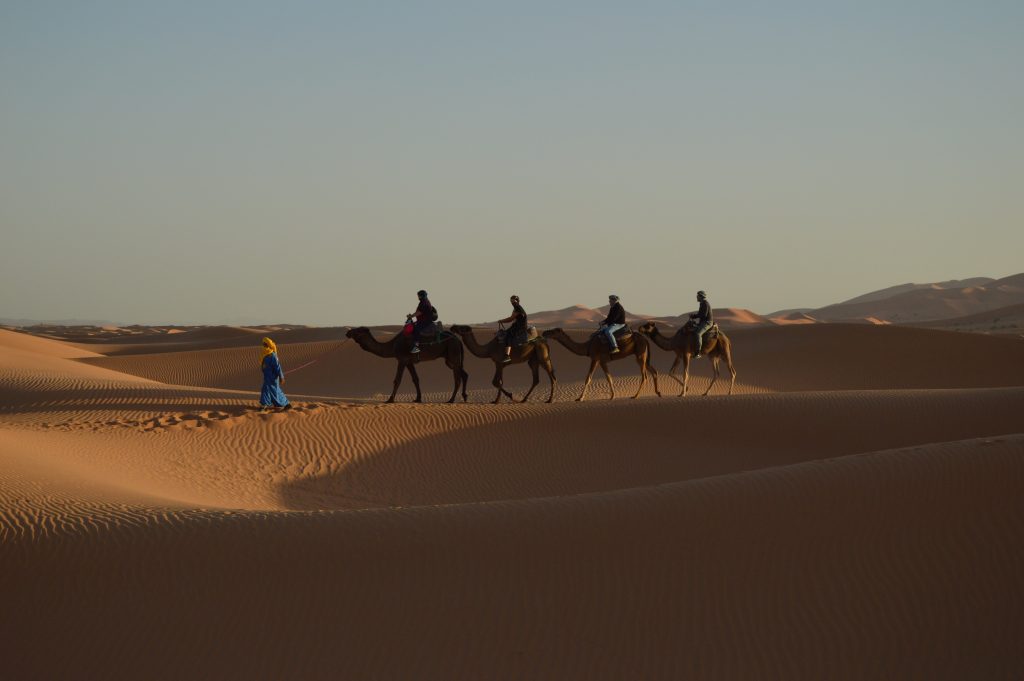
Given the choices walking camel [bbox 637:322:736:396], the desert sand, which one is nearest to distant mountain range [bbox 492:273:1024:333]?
walking camel [bbox 637:322:736:396]

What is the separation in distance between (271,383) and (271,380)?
0.27 ft

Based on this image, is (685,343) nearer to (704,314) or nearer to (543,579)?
(704,314)

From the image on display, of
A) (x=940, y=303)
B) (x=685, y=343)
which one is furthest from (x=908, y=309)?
(x=685, y=343)

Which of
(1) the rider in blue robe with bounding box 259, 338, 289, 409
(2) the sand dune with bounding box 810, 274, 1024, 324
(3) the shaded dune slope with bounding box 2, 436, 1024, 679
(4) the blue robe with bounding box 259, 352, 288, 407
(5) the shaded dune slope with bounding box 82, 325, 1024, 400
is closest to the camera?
(3) the shaded dune slope with bounding box 2, 436, 1024, 679

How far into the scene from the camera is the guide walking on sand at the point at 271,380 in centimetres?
1693

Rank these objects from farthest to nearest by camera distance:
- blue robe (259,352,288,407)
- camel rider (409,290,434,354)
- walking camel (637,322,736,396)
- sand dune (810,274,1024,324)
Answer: sand dune (810,274,1024,324), walking camel (637,322,736,396), camel rider (409,290,434,354), blue robe (259,352,288,407)

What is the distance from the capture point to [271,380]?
17344 millimetres

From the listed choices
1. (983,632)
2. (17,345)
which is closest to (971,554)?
(983,632)

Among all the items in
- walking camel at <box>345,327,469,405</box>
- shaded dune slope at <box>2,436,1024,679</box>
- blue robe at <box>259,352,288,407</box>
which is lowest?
shaded dune slope at <box>2,436,1024,679</box>

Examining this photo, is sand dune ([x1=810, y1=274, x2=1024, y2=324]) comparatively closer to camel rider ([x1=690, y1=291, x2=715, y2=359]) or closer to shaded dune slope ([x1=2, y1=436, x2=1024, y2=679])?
camel rider ([x1=690, y1=291, x2=715, y2=359])

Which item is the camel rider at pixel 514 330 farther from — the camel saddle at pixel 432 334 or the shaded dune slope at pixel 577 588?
the shaded dune slope at pixel 577 588

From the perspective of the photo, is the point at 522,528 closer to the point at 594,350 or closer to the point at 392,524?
the point at 392,524

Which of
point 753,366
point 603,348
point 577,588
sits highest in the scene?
point 603,348

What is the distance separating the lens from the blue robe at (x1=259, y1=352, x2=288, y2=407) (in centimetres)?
1703
